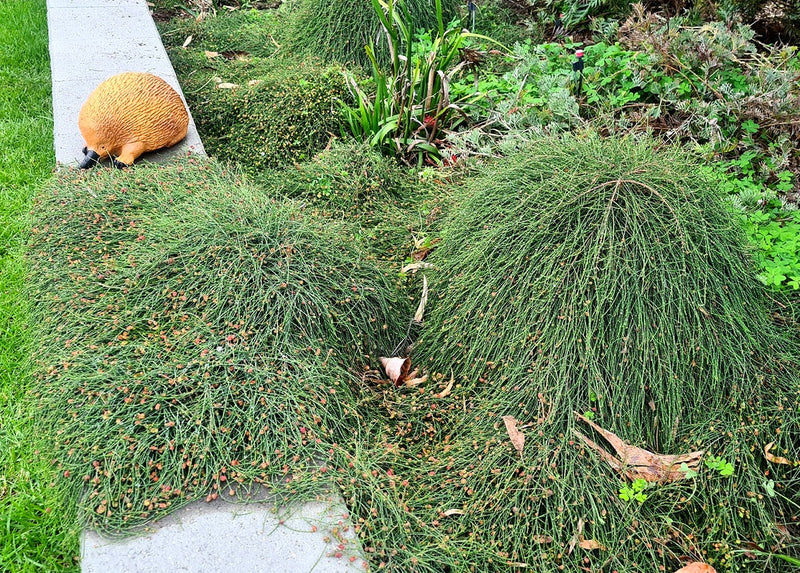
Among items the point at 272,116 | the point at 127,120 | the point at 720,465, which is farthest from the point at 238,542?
the point at 272,116

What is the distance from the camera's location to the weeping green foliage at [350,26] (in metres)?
4.38

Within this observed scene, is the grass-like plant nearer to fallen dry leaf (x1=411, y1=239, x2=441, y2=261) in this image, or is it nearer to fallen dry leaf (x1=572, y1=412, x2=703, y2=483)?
fallen dry leaf (x1=411, y1=239, x2=441, y2=261)

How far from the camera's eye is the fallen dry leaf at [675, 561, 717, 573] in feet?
6.39

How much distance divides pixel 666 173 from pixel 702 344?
2.00 ft

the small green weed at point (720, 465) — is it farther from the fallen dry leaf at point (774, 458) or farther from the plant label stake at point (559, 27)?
the plant label stake at point (559, 27)

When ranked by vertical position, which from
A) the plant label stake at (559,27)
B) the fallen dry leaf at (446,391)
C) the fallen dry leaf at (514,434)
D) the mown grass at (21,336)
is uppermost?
the plant label stake at (559,27)

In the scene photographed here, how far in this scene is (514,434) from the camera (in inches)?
85.5

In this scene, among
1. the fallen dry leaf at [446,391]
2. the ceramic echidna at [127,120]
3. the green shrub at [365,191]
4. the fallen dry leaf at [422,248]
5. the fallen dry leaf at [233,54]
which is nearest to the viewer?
the fallen dry leaf at [446,391]

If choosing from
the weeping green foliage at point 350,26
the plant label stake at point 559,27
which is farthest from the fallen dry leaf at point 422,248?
the plant label stake at point 559,27

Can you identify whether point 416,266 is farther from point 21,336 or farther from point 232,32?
point 232,32

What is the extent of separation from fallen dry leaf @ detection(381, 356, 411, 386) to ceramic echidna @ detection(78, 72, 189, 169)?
5.50 ft

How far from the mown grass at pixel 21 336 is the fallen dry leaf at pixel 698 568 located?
171cm

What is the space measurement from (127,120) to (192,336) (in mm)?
1474

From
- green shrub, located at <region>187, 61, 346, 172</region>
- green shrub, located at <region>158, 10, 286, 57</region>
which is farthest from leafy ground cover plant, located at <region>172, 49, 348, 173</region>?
green shrub, located at <region>158, 10, 286, 57</region>
